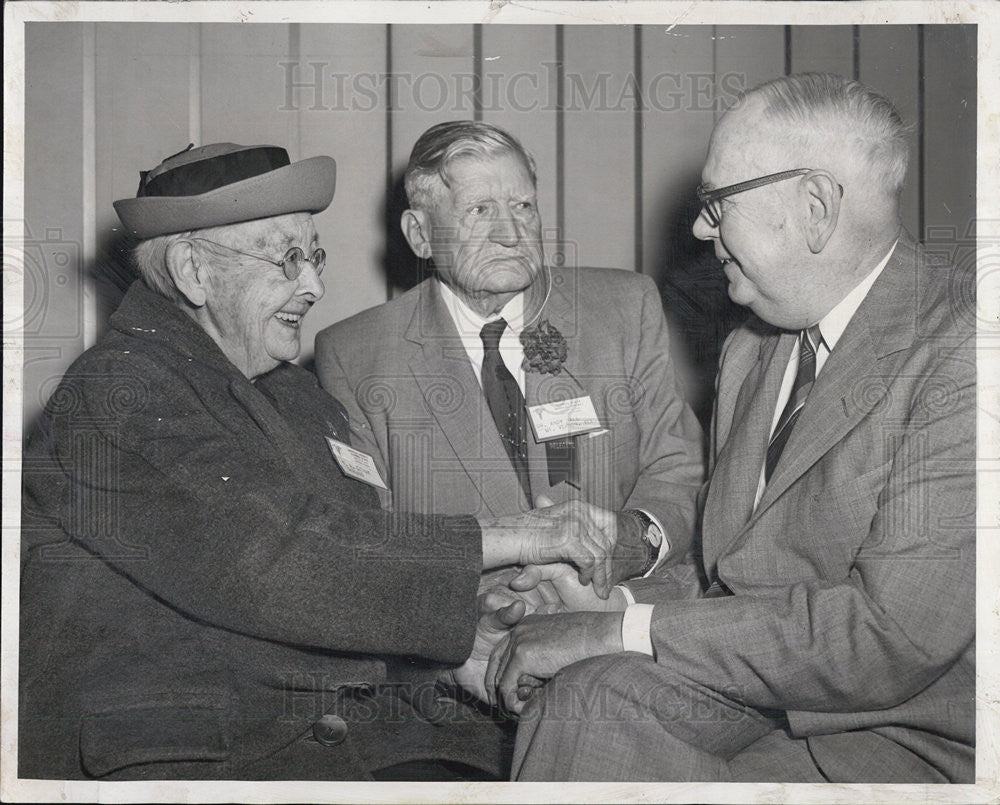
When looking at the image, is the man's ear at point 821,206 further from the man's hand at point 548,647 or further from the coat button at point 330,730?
the coat button at point 330,730

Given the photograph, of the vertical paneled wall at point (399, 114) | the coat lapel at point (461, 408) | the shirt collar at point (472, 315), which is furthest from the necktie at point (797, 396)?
the shirt collar at point (472, 315)

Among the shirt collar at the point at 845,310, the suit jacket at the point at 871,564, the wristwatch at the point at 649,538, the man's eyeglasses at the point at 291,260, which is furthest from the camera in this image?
the wristwatch at the point at 649,538

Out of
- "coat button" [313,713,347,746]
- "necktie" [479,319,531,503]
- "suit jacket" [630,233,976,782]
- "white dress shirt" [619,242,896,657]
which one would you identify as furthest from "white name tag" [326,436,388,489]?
"suit jacket" [630,233,976,782]

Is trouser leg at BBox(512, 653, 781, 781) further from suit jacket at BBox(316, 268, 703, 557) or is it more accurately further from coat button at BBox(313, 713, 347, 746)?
suit jacket at BBox(316, 268, 703, 557)

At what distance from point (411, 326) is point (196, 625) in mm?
965

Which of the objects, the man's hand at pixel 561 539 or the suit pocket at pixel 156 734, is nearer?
the suit pocket at pixel 156 734

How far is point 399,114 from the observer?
3.14 metres

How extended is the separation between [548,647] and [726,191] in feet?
3.70

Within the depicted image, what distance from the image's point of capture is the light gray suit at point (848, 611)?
2436 millimetres

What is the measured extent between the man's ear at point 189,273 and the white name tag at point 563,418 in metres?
0.90

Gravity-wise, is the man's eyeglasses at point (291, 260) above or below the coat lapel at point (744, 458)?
above

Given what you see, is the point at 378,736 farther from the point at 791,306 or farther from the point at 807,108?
the point at 807,108

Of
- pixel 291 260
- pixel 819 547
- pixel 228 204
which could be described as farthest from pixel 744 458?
pixel 228 204

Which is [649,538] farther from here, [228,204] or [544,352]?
[228,204]
